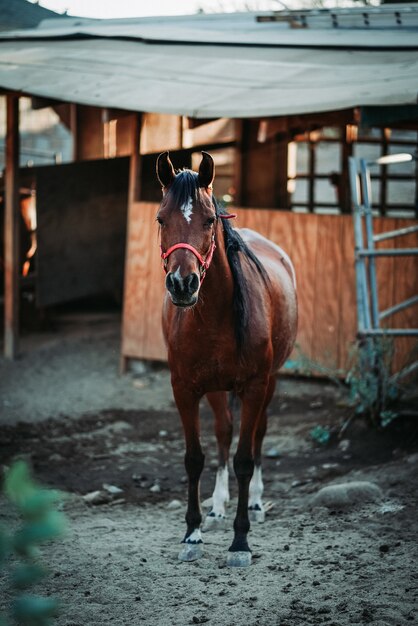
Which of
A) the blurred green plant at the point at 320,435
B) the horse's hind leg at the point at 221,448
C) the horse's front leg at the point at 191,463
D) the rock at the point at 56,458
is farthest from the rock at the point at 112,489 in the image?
the blurred green plant at the point at 320,435

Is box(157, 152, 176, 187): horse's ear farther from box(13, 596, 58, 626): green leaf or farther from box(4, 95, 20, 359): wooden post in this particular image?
box(4, 95, 20, 359): wooden post

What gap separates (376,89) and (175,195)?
9.36ft

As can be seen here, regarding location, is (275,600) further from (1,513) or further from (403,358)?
(403,358)

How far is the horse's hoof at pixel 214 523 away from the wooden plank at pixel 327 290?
122 inches

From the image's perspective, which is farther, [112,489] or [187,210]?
[112,489]

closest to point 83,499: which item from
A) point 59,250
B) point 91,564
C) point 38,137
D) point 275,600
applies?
point 91,564

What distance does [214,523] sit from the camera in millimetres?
4398

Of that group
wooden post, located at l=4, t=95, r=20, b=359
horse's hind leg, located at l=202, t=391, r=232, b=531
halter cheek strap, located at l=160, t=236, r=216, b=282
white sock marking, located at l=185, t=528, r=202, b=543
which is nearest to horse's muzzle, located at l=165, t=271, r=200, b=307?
halter cheek strap, located at l=160, t=236, r=216, b=282

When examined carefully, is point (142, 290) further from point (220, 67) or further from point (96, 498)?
point (96, 498)

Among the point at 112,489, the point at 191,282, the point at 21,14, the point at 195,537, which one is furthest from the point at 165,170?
the point at 21,14

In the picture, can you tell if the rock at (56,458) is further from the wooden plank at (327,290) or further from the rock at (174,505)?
the wooden plank at (327,290)

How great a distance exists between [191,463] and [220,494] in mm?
557

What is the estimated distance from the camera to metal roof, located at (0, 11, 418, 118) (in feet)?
20.0

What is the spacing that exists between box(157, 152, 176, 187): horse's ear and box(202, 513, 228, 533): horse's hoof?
79.2 inches
